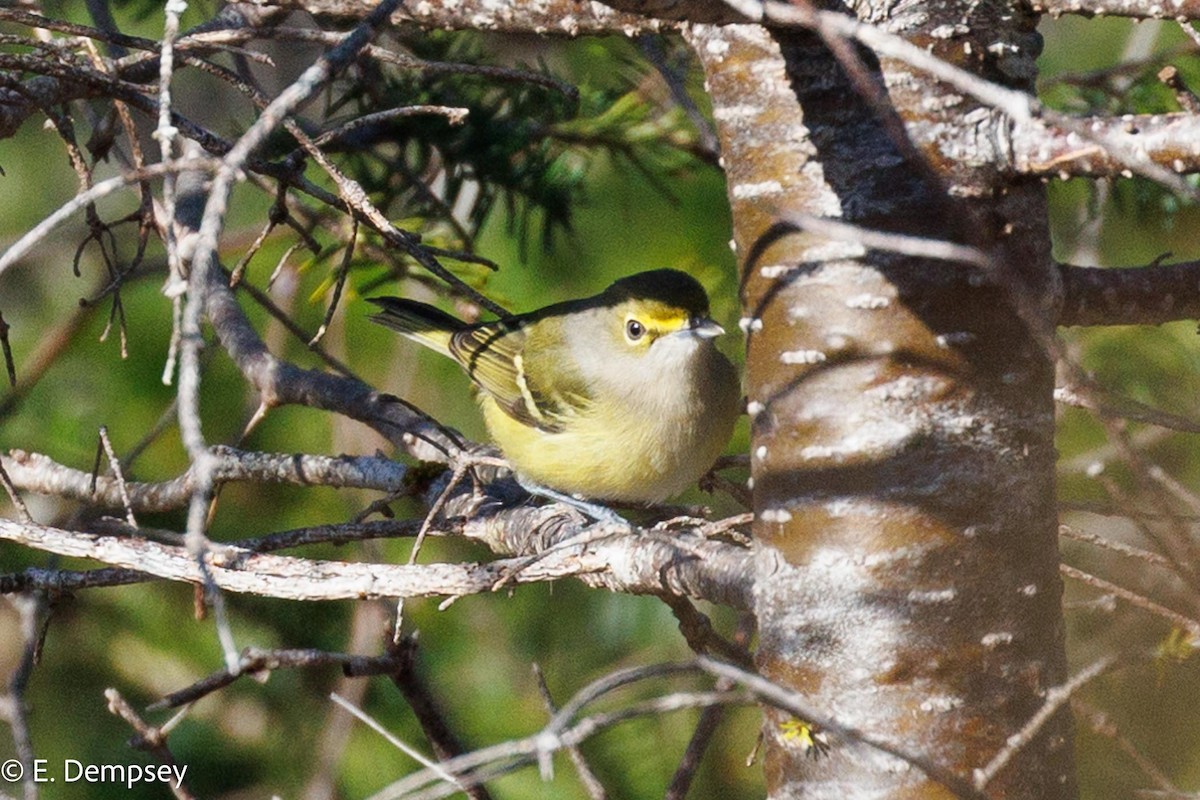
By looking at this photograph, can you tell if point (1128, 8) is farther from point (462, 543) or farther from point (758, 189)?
point (462, 543)

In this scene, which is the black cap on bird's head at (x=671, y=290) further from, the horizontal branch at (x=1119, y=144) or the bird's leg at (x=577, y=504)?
the horizontal branch at (x=1119, y=144)

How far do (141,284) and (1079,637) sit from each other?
2.93 metres

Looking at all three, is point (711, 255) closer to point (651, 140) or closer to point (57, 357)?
point (651, 140)

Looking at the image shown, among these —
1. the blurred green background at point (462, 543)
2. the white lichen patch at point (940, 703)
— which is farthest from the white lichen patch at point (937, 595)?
the blurred green background at point (462, 543)

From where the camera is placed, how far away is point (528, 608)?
11.6 ft

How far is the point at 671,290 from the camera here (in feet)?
9.98

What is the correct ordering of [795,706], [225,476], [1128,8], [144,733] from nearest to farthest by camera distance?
[795,706] → [1128,8] → [144,733] → [225,476]

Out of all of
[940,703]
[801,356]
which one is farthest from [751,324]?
[940,703]

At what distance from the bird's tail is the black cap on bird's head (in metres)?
0.63

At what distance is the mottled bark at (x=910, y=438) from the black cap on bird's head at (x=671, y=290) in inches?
53.9

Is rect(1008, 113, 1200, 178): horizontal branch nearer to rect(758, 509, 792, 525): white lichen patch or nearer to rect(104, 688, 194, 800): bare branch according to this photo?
rect(758, 509, 792, 525): white lichen patch

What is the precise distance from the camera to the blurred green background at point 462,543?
3.01 metres

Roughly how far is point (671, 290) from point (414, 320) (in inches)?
35.2

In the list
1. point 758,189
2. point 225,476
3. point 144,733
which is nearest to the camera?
point 144,733
